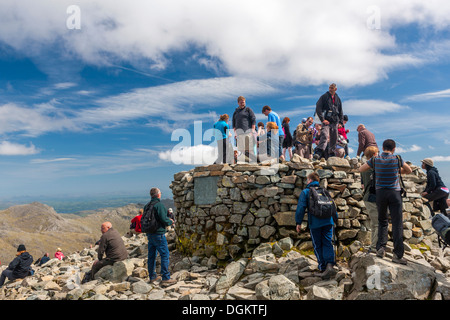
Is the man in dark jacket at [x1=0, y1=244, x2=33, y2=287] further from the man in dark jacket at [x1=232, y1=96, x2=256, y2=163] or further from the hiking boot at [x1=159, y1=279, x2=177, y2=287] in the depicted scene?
the man in dark jacket at [x1=232, y1=96, x2=256, y2=163]

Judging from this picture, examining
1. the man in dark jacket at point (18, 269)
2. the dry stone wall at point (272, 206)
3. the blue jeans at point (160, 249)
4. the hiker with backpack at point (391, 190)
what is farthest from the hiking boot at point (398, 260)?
the man in dark jacket at point (18, 269)

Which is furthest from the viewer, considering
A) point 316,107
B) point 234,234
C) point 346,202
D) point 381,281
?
point 316,107

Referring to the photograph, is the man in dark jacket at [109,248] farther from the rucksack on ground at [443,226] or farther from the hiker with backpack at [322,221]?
the rucksack on ground at [443,226]

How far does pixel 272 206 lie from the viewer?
9047 millimetres

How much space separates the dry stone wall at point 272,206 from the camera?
335 inches

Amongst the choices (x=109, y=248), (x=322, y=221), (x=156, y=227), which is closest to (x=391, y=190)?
(x=322, y=221)

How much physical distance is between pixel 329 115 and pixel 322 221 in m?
4.77

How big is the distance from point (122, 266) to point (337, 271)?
615 centimetres

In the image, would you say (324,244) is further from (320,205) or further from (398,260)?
(398,260)

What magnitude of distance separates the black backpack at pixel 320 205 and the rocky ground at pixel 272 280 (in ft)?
4.04

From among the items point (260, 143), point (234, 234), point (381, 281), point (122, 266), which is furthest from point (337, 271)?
point (122, 266)

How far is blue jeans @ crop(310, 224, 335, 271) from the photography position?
Result: 21.5 ft

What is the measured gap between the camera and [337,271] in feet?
21.5
